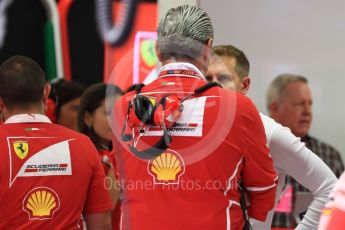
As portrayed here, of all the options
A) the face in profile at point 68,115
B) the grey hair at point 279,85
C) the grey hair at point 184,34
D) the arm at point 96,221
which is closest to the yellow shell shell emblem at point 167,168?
the grey hair at point 184,34

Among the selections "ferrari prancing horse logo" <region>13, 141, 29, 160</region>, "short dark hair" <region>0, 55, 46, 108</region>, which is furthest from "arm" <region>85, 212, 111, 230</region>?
"short dark hair" <region>0, 55, 46, 108</region>

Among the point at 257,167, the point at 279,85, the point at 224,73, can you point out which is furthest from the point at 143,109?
the point at 279,85

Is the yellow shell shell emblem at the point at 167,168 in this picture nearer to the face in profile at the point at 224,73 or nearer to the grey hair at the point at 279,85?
the face in profile at the point at 224,73

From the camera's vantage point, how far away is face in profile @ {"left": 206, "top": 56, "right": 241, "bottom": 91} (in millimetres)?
2588

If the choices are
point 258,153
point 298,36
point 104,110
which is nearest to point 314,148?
point 298,36

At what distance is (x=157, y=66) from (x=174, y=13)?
82cm

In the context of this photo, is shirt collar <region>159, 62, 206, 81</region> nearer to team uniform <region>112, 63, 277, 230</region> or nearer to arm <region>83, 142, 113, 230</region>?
team uniform <region>112, 63, 277, 230</region>

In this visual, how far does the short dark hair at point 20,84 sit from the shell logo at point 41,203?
36 cm

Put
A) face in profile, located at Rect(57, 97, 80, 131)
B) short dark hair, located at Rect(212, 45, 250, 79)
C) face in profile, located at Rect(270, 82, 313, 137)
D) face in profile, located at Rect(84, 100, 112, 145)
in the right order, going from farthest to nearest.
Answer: face in profile, located at Rect(57, 97, 80, 131) < face in profile, located at Rect(270, 82, 313, 137) < face in profile, located at Rect(84, 100, 112, 145) < short dark hair, located at Rect(212, 45, 250, 79)

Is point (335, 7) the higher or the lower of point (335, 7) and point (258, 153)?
the higher

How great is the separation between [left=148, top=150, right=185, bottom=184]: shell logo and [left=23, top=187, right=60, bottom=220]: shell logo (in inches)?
21.9

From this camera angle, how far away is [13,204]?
252 centimetres

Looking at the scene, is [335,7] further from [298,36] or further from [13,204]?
[13,204]

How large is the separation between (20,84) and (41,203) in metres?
0.47
